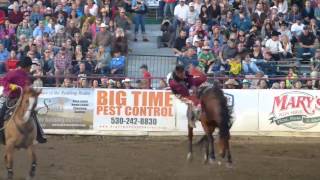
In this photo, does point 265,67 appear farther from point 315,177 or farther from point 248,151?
point 315,177

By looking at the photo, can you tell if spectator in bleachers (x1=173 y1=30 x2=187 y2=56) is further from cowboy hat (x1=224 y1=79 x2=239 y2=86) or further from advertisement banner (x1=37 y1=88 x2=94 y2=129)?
advertisement banner (x1=37 y1=88 x2=94 y2=129)

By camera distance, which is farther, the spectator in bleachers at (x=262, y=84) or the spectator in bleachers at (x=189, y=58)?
the spectator in bleachers at (x=189, y=58)

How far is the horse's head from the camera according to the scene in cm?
1392

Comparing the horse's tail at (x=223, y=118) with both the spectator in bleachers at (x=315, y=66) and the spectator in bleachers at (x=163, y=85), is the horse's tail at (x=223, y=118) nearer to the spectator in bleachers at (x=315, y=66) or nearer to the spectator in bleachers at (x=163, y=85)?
the spectator in bleachers at (x=163, y=85)

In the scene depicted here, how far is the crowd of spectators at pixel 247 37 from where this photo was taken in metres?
23.2

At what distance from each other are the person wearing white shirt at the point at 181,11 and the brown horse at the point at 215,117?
1073cm

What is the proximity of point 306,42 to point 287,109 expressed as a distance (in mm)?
4517

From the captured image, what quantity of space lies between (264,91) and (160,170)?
Answer: 6.14m

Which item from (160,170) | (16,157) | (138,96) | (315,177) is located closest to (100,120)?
(138,96)

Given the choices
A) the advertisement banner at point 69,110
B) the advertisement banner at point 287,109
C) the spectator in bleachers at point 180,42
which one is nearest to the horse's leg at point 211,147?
the advertisement banner at point 287,109

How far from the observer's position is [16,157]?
705 inches

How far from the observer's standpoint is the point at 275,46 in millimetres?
24656

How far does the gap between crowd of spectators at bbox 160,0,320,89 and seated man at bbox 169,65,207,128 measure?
17.9 feet

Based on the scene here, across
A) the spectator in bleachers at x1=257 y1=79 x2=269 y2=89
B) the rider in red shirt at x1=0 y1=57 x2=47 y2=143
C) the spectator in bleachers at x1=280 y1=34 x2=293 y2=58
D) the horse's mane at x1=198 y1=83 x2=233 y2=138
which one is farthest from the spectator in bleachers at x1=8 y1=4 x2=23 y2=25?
the horse's mane at x1=198 y1=83 x2=233 y2=138
